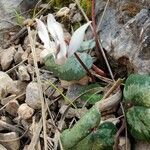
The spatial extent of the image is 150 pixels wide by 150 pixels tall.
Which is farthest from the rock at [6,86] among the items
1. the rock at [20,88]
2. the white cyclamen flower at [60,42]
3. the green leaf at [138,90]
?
the green leaf at [138,90]

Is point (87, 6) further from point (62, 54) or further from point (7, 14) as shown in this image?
point (62, 54)

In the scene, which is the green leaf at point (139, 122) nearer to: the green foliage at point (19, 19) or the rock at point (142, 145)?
the rock at point (142, 145)

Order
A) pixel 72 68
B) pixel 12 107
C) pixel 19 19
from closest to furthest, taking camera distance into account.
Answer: pixel 72 68
pixel 12 107
pixel 19 19

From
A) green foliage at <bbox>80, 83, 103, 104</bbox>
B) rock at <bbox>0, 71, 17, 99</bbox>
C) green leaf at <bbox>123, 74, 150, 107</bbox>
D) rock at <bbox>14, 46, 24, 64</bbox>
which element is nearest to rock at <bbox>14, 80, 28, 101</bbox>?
rock at <bbox>0, 71, 17, 99</bbox>

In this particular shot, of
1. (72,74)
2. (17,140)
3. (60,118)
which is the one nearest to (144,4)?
(72,74)

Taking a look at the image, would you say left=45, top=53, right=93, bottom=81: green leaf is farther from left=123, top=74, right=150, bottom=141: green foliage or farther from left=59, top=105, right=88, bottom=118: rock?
left=123, top=74, right=150, bottom=141: green foliage

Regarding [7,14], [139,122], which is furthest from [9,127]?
[7,14]
